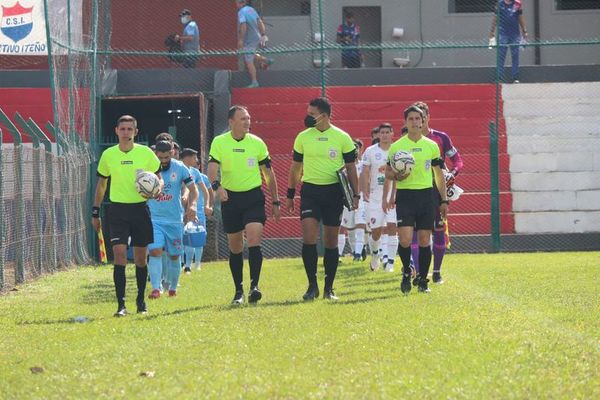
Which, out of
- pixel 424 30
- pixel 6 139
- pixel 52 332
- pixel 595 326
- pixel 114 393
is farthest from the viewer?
pixel 424 30

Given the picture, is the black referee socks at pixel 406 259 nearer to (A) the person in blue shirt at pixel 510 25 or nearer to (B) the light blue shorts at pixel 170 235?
(B) the light blue shorts at pixel 170 235

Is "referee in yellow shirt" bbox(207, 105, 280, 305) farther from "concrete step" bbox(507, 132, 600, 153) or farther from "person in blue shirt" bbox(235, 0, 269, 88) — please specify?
"concrete step" bbox(507, 132, 600, 153)

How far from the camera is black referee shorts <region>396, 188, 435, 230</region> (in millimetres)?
13594

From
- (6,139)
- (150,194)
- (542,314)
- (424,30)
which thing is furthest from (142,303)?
(424,30)

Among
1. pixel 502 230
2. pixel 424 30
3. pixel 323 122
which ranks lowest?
pixel 502 230

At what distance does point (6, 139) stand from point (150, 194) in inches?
544

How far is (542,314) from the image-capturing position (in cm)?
1096

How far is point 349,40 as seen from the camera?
28922mm

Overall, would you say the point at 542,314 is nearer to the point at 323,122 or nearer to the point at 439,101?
the point at 323,122

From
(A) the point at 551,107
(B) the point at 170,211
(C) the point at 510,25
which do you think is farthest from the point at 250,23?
(B) the point at 170,211

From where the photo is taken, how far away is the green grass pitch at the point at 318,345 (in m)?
7.26

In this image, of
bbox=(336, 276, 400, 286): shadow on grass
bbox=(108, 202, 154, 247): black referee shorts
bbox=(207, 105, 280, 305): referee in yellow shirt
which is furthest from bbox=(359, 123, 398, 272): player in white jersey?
bbox=(108, 202, 154, 247): black referee shorts

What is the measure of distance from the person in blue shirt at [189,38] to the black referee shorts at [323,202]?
45.8 ft

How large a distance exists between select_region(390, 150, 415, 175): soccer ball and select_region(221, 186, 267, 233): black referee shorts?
4.95ft
